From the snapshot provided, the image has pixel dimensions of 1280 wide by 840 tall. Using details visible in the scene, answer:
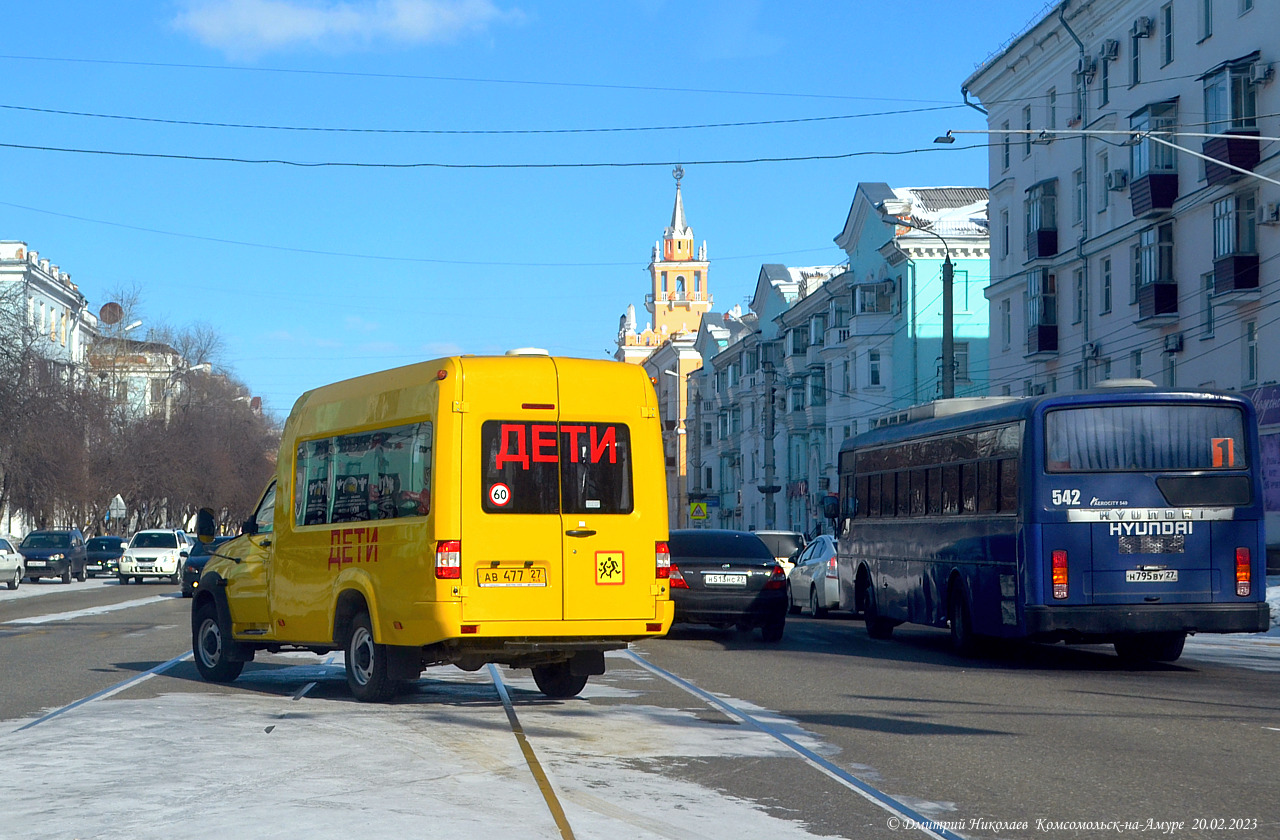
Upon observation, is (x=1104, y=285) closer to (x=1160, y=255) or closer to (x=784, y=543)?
(x=1160, y=255)

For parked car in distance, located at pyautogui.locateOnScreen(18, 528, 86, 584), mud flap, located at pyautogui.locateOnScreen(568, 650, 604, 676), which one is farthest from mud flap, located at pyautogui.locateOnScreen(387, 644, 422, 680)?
parked car in distance, located at pyautogui.locateOnScreen(18, 528, 86, 584)

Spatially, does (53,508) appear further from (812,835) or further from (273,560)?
(812,835)

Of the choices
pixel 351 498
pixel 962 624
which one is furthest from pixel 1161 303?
pixel 351 498

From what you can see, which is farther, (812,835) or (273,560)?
(273,560)

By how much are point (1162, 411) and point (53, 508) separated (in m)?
55.6

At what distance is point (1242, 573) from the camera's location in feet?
57.6

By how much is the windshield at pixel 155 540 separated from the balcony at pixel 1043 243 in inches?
1163

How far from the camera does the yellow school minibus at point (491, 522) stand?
1236cm

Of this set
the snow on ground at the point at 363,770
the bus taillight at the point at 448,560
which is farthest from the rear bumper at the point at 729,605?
the bus taillight at the point at 448,560

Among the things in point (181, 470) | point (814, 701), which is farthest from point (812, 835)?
point (181, 470)

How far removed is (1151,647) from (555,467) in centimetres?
987

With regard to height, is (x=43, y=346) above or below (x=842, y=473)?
above

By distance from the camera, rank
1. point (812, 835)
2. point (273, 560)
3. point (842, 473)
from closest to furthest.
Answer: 1. point (812, 835)
2. point (273, 560)
3. point (842, 473)

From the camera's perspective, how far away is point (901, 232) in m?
64.4
